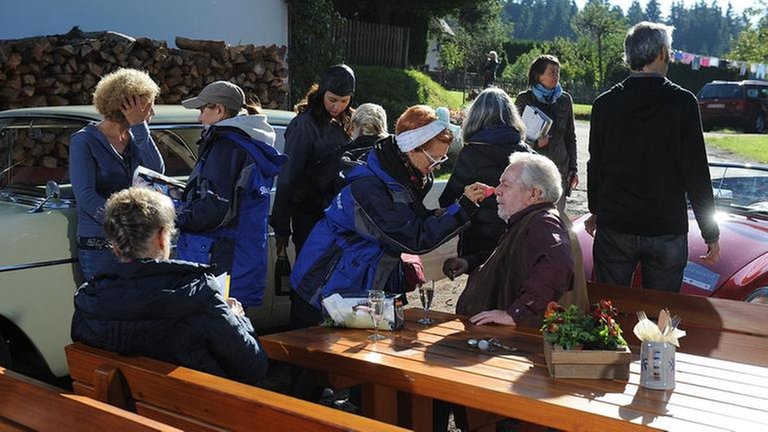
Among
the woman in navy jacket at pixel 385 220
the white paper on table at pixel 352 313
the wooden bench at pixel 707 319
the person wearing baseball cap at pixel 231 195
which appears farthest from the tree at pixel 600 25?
the white paper on table at pixel 352 313

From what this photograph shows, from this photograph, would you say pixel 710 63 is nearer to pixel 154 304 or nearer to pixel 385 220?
pixel 385 220

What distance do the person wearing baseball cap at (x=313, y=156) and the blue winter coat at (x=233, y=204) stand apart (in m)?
0.46

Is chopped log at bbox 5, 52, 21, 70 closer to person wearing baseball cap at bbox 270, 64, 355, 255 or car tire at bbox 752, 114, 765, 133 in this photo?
person wearing baseball cap at bbox 270, 64, 355, 255

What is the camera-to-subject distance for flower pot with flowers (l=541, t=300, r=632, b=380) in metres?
3.17

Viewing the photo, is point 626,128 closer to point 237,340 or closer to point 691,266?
point 691,266

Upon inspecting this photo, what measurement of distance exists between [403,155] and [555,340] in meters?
1.33

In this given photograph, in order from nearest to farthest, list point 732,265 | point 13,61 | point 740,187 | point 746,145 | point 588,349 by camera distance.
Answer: point 588,349
point 732,265
point 740,187
point 13,61
point 746,145

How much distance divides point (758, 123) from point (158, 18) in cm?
2456

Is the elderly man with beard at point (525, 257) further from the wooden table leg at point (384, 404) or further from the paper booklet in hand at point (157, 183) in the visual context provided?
the paper booklet in hand at point (157, 183)

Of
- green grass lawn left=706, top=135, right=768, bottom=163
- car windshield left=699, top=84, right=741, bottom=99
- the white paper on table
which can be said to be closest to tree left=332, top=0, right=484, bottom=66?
green grass lawn left=706, top=135, right=768, bottom=163

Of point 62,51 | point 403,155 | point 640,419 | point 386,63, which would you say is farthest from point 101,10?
point 386,63

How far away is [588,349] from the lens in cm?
320

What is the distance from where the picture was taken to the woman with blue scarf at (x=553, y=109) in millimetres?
7070

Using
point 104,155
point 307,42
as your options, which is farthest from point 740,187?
point 307,42
